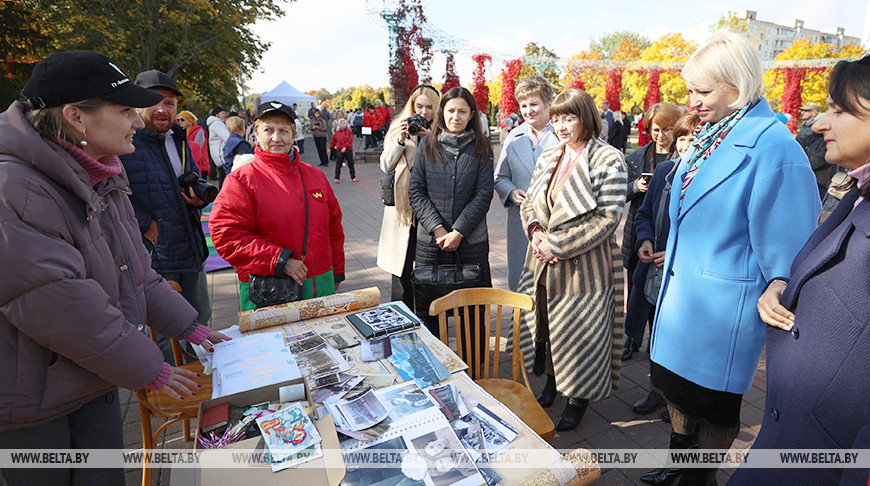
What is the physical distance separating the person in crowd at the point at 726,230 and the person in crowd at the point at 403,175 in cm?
198

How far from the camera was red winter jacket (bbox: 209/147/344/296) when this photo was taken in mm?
2398

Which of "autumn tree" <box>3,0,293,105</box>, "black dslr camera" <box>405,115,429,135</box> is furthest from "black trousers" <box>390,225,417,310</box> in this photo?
"autumn tree" <box>3,0,293,105</box>

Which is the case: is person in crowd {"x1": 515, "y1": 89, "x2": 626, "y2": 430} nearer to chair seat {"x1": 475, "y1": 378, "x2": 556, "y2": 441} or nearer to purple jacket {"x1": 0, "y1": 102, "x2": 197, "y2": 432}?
chair seat {"x1": 475, "y1": 378, "x2": 556, "y2": 441}

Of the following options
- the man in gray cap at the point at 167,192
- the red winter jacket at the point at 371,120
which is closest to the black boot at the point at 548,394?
the man in gray cap at the point at 167,192

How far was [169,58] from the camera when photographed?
13828 mm

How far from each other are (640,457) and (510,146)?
2.33m

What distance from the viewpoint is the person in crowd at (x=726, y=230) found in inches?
64.7

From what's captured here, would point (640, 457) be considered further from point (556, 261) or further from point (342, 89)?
point (342, 89)

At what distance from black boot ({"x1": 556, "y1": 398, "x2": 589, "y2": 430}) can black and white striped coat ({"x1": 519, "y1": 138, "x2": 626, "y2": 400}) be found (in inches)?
4.7

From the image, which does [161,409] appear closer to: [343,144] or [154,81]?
[154,81]

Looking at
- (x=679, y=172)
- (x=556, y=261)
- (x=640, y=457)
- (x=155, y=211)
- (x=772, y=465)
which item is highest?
(x=679, y=172)

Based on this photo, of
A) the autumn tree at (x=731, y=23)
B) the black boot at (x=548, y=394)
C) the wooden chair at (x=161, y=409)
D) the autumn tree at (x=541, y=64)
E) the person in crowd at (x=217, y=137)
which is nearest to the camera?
the wooden chair at (x=161, y=409)

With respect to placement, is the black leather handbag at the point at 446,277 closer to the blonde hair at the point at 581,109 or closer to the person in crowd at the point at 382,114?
the blonde hair at the point at 581,109

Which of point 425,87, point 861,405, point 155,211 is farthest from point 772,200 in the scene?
point 155,211
